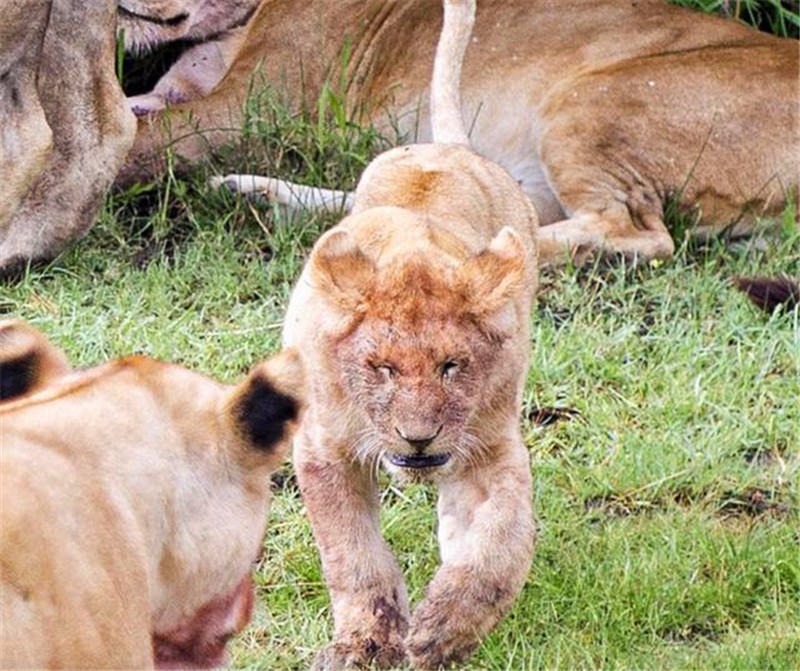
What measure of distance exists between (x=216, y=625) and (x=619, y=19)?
408cm

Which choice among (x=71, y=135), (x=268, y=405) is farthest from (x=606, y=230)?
(x=268, y=405)

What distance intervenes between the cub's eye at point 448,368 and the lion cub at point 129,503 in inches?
37.9

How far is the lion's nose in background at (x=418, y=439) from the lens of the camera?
3.52 meters

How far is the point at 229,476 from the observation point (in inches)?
101

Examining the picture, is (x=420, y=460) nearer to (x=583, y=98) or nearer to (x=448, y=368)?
(x=448, y=368)

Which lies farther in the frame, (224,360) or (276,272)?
(276,272)

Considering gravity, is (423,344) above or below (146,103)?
above

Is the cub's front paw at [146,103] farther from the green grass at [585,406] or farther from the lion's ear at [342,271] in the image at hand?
the lion's ear at [342,271]

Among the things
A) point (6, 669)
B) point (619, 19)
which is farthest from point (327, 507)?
point (619, 19)

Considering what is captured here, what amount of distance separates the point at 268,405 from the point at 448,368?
3.30 ft

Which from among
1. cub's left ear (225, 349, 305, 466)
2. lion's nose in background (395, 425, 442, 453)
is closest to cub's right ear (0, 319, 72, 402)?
cub's left ear (225, 349, 305, 466)

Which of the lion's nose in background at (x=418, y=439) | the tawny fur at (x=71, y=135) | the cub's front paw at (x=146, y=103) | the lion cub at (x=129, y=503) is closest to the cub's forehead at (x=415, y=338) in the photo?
the lion's nose in background at (x=418, y=439)

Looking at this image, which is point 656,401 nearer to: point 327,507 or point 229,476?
point 327,507

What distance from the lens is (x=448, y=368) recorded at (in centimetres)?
358
